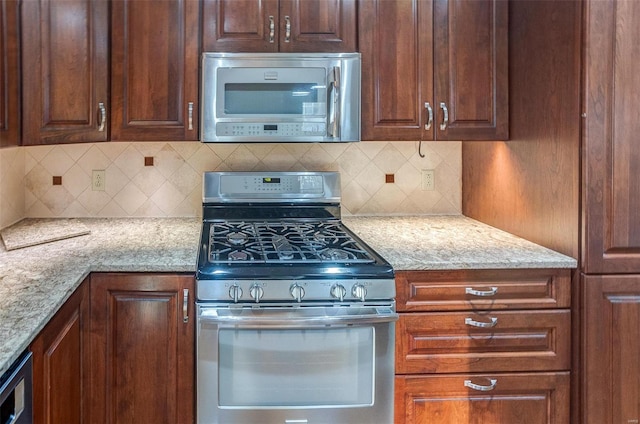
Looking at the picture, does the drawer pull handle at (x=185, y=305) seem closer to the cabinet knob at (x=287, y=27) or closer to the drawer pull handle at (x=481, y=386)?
the drawer pull handle at (x=481, y=386)

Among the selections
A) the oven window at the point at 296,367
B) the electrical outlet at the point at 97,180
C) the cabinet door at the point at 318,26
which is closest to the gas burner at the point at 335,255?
the oven window at the point at 296,367

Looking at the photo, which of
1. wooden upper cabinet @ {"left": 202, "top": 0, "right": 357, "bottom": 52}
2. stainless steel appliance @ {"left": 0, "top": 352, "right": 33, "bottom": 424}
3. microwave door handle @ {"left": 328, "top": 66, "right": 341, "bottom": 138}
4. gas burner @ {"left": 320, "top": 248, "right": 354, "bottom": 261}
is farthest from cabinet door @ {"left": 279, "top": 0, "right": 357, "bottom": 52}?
stainless steel appliance @ {"left": 0, "top": 352, "right": 33, "bottom": 424}

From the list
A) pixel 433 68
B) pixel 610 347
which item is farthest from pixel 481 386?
pixel 433 68

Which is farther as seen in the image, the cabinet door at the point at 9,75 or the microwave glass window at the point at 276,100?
the microwave glass window at the point at 276,100

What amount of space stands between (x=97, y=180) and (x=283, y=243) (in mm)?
1049

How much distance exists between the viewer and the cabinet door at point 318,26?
7.41 feet

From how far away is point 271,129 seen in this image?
7.37ft

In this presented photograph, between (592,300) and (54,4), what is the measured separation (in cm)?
199

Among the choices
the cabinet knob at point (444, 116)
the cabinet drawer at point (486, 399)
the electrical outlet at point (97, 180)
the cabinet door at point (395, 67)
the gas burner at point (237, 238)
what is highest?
the cabinet door at point (395, 67)

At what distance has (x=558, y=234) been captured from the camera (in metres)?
1.94

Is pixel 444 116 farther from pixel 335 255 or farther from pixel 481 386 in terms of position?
pixel 481 386

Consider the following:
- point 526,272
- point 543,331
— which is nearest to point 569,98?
point 526,272

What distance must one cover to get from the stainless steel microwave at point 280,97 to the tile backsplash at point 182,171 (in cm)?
39

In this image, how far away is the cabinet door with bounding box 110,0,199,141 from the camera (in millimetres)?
2229
